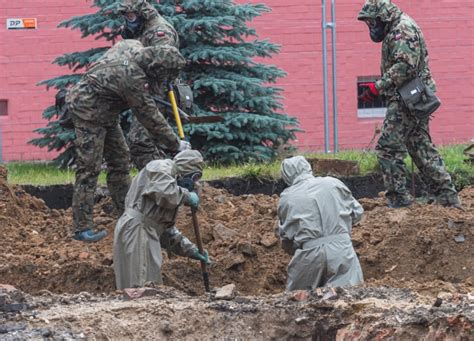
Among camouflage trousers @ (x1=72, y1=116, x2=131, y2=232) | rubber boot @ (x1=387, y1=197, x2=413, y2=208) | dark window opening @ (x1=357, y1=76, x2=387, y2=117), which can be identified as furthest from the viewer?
dark window opening @ (x1=357, y1=76, x2=387, y2=117)

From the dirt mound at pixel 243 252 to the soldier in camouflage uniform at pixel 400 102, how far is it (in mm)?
329

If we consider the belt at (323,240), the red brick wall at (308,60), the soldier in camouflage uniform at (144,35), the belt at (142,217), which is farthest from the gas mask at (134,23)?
the red brick wall at (308,60)

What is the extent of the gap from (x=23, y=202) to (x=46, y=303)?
514cm

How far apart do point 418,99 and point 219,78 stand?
18.1 ft

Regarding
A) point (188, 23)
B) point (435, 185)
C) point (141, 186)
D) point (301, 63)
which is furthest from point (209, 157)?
point (141, 186)

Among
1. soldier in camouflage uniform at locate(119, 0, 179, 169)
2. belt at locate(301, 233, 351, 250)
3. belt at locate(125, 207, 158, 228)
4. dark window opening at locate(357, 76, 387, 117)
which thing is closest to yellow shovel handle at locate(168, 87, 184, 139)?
soldier in camouflage uniform at locate(119, 0, 179, 169)

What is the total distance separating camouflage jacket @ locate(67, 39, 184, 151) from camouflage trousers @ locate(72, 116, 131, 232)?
14 cm

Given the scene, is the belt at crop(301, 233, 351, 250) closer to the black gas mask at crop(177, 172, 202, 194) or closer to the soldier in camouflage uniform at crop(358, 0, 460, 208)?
the black gas mask at crop(177, 172, 202, 194)

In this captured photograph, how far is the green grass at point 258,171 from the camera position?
1439 cm

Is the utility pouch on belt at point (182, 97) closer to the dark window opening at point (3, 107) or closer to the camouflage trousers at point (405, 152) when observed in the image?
the camouflage trousers at point (405, 152)

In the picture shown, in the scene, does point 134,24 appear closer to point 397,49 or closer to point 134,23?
point 134,23

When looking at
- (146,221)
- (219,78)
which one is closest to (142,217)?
(146,221)

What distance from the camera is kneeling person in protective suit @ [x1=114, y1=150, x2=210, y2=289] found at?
9570mm

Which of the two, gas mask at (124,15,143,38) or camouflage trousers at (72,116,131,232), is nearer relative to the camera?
camouflage trousers at (72,116,131,232)
